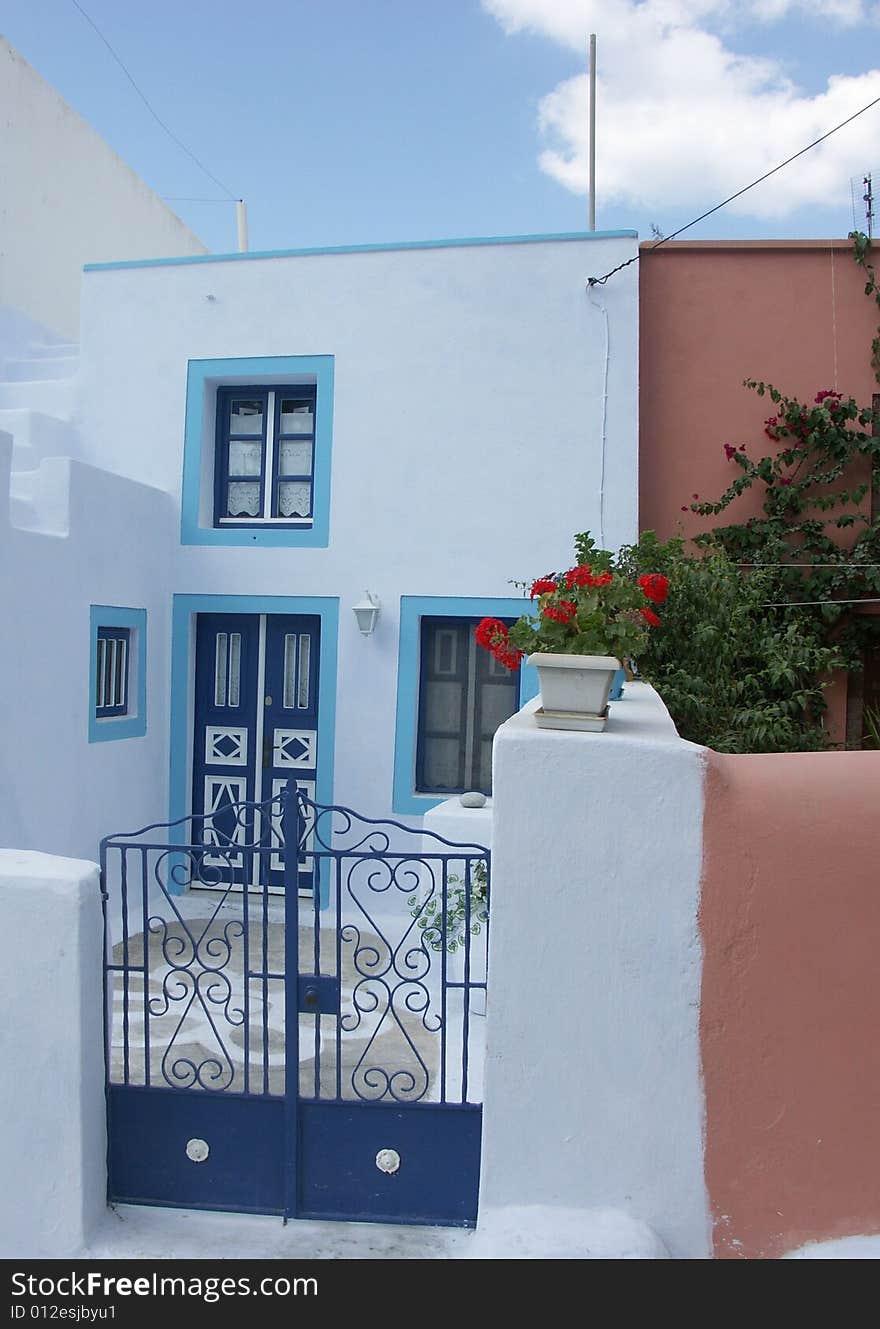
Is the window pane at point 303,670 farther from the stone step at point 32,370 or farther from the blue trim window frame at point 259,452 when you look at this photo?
the stone step at point 32,370

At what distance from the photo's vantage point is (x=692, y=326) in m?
7.58

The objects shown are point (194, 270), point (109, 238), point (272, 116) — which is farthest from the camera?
point (109, 238)

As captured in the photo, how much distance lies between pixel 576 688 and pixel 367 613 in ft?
13.9

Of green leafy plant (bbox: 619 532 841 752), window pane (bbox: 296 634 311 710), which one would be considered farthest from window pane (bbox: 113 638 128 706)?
green leafy plant (bbox: 619 532 841 752)

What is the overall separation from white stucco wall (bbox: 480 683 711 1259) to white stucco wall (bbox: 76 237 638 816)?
13.7ft

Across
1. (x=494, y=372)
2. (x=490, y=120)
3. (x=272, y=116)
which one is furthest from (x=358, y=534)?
(x=272, y=116)

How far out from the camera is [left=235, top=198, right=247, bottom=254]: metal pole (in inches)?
506

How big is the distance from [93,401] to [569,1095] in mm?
6650

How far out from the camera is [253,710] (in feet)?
25.5

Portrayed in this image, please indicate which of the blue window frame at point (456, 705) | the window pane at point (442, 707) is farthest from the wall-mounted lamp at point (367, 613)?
the window pane at point (442, 707)

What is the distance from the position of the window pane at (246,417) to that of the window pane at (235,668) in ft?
5.45

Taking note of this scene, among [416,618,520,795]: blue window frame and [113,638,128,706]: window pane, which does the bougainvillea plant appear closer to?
[416,618,520,795]: blue window frame
